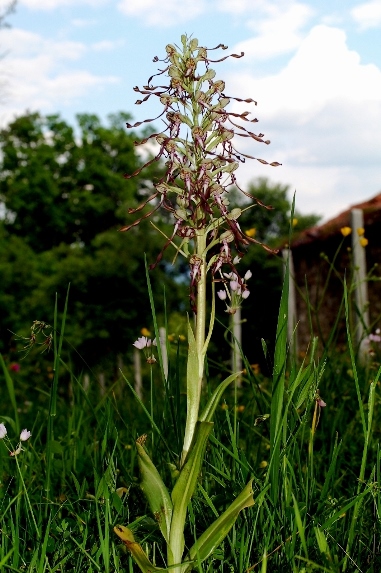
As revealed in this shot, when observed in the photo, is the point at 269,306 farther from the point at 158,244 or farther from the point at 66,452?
the point at 66,452

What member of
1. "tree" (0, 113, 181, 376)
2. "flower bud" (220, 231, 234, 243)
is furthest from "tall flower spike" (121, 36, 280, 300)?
"tree" (0, 113, 181, 376)

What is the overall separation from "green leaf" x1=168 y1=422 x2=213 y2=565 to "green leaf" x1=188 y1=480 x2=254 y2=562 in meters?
0.05

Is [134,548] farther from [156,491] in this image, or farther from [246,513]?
[246,513]

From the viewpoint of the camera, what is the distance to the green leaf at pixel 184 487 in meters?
1.75

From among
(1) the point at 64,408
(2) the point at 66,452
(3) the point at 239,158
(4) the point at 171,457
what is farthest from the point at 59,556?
(1) the point at 64,408

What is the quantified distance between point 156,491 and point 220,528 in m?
0.18

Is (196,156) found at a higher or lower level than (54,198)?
lower

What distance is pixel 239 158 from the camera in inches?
76.4

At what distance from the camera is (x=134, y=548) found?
185 cm

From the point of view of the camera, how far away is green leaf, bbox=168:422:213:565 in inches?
69.1

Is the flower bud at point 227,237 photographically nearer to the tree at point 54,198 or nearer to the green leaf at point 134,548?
the green leaf at point 134,548

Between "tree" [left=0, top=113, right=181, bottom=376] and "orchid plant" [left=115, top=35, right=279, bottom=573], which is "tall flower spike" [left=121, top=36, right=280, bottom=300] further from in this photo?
"tree" [left=0, top=113, right=181, bottom=376]

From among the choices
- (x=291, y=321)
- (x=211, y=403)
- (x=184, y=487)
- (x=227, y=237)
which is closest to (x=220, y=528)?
(x=184, y=487)

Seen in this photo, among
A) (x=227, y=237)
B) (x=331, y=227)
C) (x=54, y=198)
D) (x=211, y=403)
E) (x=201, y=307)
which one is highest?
(x=54, y=198)
